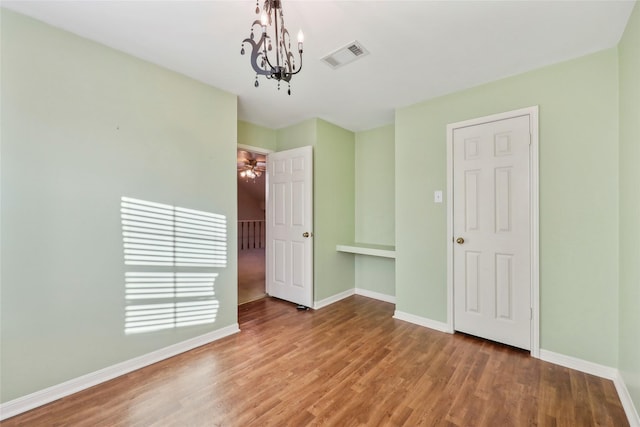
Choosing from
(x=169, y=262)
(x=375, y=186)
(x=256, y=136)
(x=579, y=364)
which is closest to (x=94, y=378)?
(x=169, y=262)

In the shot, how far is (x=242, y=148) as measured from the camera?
3592 millimetres

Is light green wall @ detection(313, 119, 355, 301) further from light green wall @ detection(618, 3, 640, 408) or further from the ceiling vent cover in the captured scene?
light green wall @ detection(618, 3, 640, 408)

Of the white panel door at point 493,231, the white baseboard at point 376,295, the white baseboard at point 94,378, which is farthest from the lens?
the white baseboard at point 376,295

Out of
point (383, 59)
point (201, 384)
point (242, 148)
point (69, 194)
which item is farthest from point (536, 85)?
point (69, 194)

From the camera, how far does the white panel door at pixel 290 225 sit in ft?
11.3

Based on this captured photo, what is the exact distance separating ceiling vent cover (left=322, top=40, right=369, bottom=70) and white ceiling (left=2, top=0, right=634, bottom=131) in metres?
0.05

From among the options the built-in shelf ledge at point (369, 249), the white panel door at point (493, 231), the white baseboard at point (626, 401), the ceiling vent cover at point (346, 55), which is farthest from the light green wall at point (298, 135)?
the white baseboard at point (626, 401)

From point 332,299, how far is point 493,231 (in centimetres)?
213

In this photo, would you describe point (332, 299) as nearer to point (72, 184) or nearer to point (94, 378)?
point (94, 378)

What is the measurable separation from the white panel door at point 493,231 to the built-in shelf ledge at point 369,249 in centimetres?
82

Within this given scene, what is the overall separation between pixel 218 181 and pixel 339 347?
1.99 metres

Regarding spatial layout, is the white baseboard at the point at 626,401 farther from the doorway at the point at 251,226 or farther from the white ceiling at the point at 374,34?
the doorway at the point at 251,226

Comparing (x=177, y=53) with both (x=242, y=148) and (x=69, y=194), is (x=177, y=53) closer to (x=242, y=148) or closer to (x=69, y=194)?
(x=69, y=194)

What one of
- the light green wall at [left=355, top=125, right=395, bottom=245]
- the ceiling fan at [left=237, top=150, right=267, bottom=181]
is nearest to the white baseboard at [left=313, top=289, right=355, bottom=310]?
the light green wall at [left=355, top=125, right=395, bottom=245]
